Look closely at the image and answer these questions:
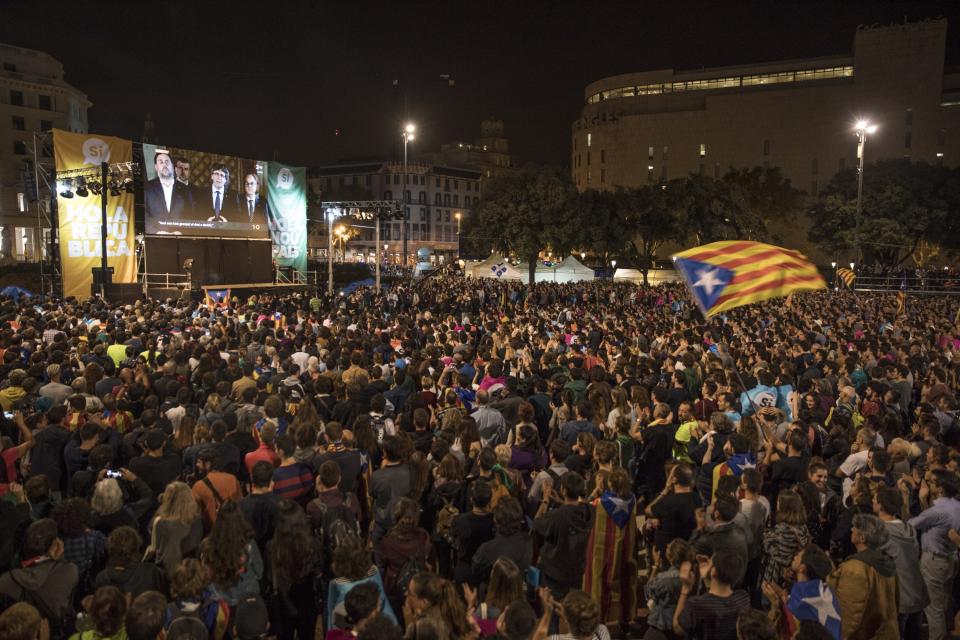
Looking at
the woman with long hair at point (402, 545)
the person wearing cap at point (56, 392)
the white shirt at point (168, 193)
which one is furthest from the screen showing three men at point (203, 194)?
the woman with long hair at point (402, 545)

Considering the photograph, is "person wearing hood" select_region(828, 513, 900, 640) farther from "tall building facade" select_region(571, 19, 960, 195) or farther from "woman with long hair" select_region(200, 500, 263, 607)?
"tall building facade" select_region(571, 19, 960, 195)

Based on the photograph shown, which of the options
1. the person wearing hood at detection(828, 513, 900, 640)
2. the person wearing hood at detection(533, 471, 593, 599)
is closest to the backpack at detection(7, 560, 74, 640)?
the person wearing hood at detection(533, 471, 593, 599)

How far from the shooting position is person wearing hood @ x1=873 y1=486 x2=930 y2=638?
13.8ft

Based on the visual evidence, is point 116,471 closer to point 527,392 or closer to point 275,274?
point 527,392

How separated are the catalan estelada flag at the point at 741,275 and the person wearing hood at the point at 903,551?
8.00 feet

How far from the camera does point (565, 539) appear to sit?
438cm

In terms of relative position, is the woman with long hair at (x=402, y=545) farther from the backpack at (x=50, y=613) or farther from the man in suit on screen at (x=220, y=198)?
the man in suit on screen at (x=220, y=198)

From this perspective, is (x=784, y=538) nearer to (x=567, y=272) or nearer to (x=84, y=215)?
(x=84, y=215)

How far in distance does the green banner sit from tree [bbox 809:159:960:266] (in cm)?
3349

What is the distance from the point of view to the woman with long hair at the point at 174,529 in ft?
14.0

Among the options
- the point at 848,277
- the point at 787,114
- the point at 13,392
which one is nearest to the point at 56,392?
the point at 13,392

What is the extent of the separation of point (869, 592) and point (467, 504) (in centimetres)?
258

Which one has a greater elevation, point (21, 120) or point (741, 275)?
point (21, 120)

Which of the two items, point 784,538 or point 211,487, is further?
point 211,487
